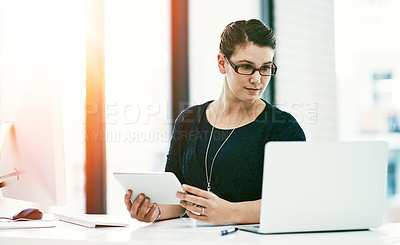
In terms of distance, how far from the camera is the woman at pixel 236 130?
186 centimetres

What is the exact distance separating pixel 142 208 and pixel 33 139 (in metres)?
0.44

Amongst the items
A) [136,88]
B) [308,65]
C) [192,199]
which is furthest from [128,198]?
[308,65]

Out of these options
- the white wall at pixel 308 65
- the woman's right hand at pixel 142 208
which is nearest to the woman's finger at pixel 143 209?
the woman's right hand at pixel 142 208

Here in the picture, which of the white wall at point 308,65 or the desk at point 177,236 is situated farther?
the white wall at point 308,65

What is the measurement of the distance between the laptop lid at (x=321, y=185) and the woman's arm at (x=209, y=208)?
0.23 meters

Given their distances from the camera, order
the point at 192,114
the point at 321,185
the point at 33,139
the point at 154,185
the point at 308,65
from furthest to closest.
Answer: the point at 308,65 < the point at 192,114 < the point at 154,185 < the point at 33,139 < the point at 321,185

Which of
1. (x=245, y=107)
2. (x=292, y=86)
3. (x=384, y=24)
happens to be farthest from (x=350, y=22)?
(x=245, y=107)

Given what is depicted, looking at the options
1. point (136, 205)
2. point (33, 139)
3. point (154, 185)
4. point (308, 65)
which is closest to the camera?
point (33, 139)

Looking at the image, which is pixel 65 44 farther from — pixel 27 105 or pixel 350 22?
pixel 350 22

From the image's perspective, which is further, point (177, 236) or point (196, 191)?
point (196, 191)

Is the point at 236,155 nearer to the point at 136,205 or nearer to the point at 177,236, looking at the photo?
the point at 136,205

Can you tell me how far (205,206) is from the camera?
140cm

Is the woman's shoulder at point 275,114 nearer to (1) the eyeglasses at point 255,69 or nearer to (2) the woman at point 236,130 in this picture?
(2) the woman at point 236,130

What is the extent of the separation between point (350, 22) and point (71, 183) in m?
2.39
